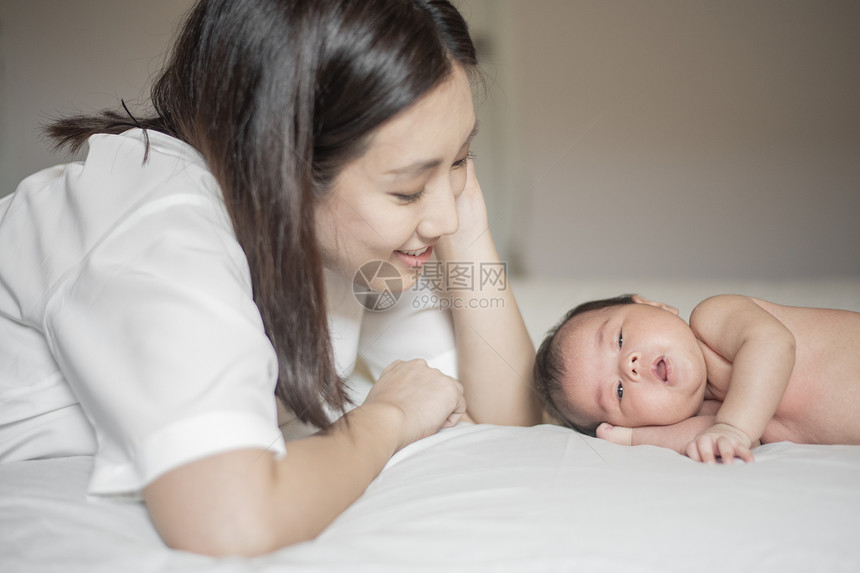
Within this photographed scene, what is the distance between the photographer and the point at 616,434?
896 mm

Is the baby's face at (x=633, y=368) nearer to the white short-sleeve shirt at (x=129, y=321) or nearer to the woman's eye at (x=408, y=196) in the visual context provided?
the woman's eye at (x=408, y=196)

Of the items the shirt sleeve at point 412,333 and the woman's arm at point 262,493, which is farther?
the shirt sleeve at point 412,333

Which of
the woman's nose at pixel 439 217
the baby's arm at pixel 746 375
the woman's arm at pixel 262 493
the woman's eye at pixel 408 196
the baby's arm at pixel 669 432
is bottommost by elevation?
the baby's arm at pixel 669 432

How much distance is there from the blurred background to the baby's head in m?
0.84

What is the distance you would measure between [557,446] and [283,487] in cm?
33

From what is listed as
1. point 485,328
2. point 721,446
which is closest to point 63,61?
point 485,328

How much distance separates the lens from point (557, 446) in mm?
716

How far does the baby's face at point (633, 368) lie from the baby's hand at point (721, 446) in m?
0.15

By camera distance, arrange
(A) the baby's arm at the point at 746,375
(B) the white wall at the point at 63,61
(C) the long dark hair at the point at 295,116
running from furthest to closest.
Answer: (B) the white wall at the point at 63,61, (A) the baby's arm at the point at 746,375, (C) the long dark hair at the point at 295,116

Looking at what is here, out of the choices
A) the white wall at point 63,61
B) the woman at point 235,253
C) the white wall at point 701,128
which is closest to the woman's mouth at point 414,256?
the woman at point 235,253

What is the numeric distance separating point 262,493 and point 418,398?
34 centimetres

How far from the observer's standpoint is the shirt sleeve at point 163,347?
0.47 meters

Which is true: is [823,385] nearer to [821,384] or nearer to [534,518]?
[821,384]

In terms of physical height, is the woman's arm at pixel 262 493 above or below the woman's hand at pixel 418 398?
above
